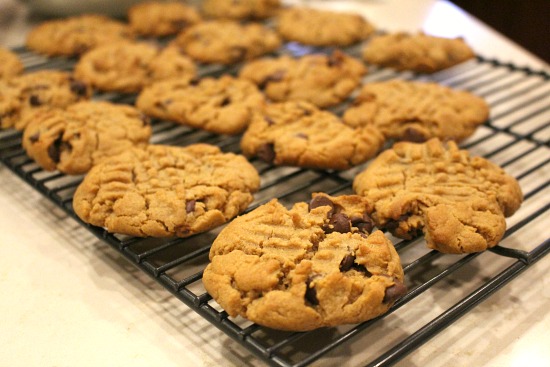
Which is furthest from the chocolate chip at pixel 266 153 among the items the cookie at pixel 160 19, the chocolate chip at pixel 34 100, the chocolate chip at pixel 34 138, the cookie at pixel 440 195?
the cookie at pixel 160 19

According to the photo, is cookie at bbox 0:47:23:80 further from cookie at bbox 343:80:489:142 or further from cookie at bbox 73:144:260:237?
cookie at bbox 343:80:489:142

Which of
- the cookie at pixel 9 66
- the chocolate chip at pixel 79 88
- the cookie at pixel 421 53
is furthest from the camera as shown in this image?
the cookie at pixel 421 53

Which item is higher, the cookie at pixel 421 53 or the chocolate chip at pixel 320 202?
the cookie at pixel 421 53

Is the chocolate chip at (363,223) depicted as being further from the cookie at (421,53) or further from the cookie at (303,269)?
the cookie at (421,53)

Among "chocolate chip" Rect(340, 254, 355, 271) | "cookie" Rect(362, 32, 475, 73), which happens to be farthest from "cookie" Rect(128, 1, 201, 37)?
"chocolate chip" Rect(340, 254, 355, 271)

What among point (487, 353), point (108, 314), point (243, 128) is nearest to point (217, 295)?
point (108, 314)

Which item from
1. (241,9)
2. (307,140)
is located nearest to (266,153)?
(307,140)
